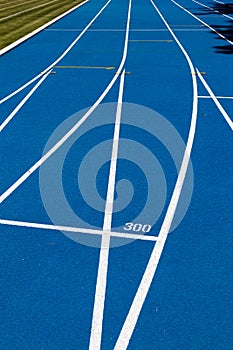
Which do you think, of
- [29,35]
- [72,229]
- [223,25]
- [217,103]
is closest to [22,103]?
[217,103]

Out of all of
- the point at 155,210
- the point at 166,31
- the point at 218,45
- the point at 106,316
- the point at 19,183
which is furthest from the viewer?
the point at 166,31

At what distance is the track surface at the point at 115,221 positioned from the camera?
4.71 meters

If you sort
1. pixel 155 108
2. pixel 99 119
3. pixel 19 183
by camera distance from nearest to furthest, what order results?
pixel 19 183
pixel 99 119
pixel 155 108

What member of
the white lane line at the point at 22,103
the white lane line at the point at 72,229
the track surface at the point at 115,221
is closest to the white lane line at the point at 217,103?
the track surface at the point at 115,221

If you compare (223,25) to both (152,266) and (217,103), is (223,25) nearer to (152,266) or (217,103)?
(217,103)

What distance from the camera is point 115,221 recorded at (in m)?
6.54

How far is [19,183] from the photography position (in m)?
7.52

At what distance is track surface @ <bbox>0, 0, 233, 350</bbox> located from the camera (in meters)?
4.71

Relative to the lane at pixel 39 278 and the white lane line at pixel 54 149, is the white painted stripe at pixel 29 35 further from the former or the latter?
the lane at pixel 39 278

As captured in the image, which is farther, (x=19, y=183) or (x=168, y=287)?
(x=19, y=183)

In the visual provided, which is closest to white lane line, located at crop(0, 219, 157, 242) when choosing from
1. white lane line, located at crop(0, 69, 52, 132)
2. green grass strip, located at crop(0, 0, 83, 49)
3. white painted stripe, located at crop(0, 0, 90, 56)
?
white lane line, located at crop(0, 69, 52, 132)

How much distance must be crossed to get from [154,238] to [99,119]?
4.95 meters

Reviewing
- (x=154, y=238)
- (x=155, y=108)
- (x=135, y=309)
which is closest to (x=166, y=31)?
(x=155, y=108)

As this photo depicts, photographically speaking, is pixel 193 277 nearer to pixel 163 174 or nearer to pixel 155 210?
pixel 155 210
